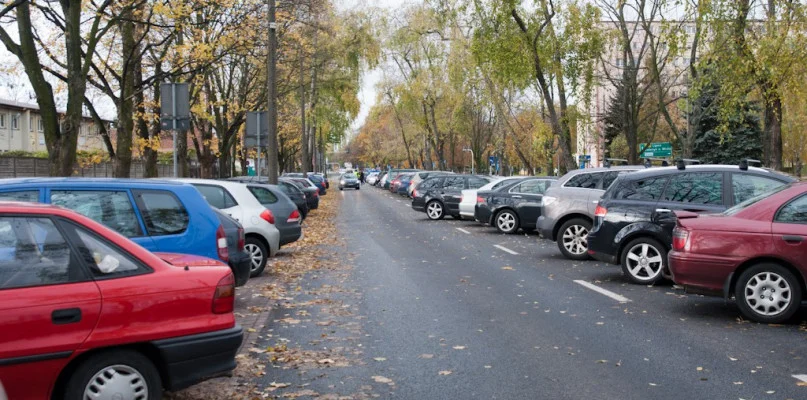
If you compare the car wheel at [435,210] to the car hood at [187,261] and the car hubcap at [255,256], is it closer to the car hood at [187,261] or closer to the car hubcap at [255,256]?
the car hubcap at [255,256]

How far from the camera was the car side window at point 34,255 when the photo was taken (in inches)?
180

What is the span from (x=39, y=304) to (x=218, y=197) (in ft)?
26.9

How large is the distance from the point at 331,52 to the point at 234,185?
86.0ft

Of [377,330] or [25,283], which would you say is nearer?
[25,283]

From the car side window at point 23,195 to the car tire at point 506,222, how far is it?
15.1 m

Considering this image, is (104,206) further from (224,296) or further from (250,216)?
(250,216)

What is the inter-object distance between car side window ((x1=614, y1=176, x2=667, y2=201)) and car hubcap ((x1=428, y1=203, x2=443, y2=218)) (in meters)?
14.9

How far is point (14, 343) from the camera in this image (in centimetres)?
442

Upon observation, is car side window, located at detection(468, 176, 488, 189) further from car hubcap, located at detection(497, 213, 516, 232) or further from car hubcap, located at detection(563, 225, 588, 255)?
car hubcap, located at detection(563, 225, 588, 255)

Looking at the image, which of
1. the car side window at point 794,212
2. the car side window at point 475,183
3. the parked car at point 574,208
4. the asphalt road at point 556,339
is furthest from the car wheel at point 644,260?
the car side window at point 475,183

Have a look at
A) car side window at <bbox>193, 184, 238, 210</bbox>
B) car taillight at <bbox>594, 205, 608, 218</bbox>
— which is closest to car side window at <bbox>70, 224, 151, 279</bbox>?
car side window at <bbox>193, 184, 238, 210</bbox>

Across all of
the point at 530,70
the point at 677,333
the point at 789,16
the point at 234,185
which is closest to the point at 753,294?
the point at 677,333

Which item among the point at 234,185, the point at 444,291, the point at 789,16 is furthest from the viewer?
the point at 789,16

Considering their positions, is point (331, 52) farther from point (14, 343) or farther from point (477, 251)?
point (14, 343)
